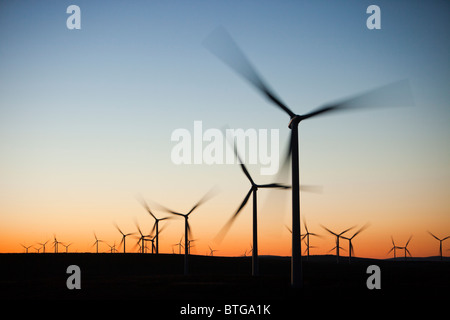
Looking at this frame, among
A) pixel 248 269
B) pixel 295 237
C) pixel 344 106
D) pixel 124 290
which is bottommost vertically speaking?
pixel 248 269

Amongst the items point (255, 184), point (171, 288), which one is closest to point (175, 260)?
point (255, 184)

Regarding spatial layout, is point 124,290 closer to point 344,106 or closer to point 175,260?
point 344,106

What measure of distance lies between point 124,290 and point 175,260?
125 m

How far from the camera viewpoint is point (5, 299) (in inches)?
2138

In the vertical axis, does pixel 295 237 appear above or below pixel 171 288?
above

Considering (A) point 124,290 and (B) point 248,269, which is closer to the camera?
(A) point 124,290

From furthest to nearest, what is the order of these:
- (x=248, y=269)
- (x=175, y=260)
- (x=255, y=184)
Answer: (x=175, y=260)
(x=248, y=269)
(x=255, y=184)

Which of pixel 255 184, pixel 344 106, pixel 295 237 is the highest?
pixel 344 106
